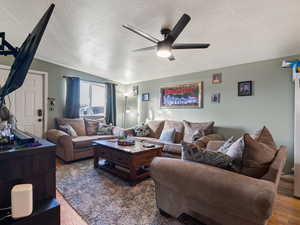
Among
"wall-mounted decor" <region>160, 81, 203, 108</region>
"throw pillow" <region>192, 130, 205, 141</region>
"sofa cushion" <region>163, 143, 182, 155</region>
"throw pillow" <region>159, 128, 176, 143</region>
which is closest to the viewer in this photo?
"sofa cushion" <region>163, 143, 182, 155</region>

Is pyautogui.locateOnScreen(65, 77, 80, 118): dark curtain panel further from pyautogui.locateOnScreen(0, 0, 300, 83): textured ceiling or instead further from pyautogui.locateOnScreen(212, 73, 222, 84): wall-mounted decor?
pyautogui.locateOnScreen(212, 73, 222, 84): wall-mounted decor

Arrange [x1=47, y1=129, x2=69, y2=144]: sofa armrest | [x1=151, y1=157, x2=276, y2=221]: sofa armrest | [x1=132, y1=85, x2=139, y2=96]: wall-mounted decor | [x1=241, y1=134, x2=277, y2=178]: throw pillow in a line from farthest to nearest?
1. [x1=132, y1=85, x2=139, y2=96]: wall-mounted decor
2. [x1=47, y1=129, x2=69, y2=144]: sofa armrest
3. [x1=241, y1=134, x2=277, y2=178]: throw pillow
4. [x1=151, y1=157, x2=276, y2=221]: sofa armrest

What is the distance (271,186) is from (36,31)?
1.92 metres

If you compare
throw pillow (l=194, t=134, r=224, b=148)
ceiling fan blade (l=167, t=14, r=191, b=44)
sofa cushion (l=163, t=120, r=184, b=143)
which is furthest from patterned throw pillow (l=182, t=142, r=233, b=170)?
A: sofa cushion (l=163, t=120, r=184, b=143)

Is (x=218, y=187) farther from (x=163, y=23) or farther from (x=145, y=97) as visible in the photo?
(x=145, y=97)

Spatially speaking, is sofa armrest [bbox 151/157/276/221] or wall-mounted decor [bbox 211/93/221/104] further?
wall-mounted decor [bbox 211/93/221/104]

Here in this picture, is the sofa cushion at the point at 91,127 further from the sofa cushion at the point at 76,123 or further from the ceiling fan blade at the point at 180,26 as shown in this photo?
the ceiling fan blade at the point at 180,26

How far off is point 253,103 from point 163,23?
237cm

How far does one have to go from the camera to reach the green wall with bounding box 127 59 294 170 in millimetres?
2932

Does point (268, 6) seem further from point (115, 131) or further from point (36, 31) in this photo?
point (115, 131)

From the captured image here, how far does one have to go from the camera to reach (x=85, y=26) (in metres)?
2.55

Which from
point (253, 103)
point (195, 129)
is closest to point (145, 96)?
point (195, 129)

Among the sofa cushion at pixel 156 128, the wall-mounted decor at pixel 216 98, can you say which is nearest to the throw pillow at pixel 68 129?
the sofa cushion at pixel 156 128

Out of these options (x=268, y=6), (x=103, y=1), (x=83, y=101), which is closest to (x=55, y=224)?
(x=103, y=1)
